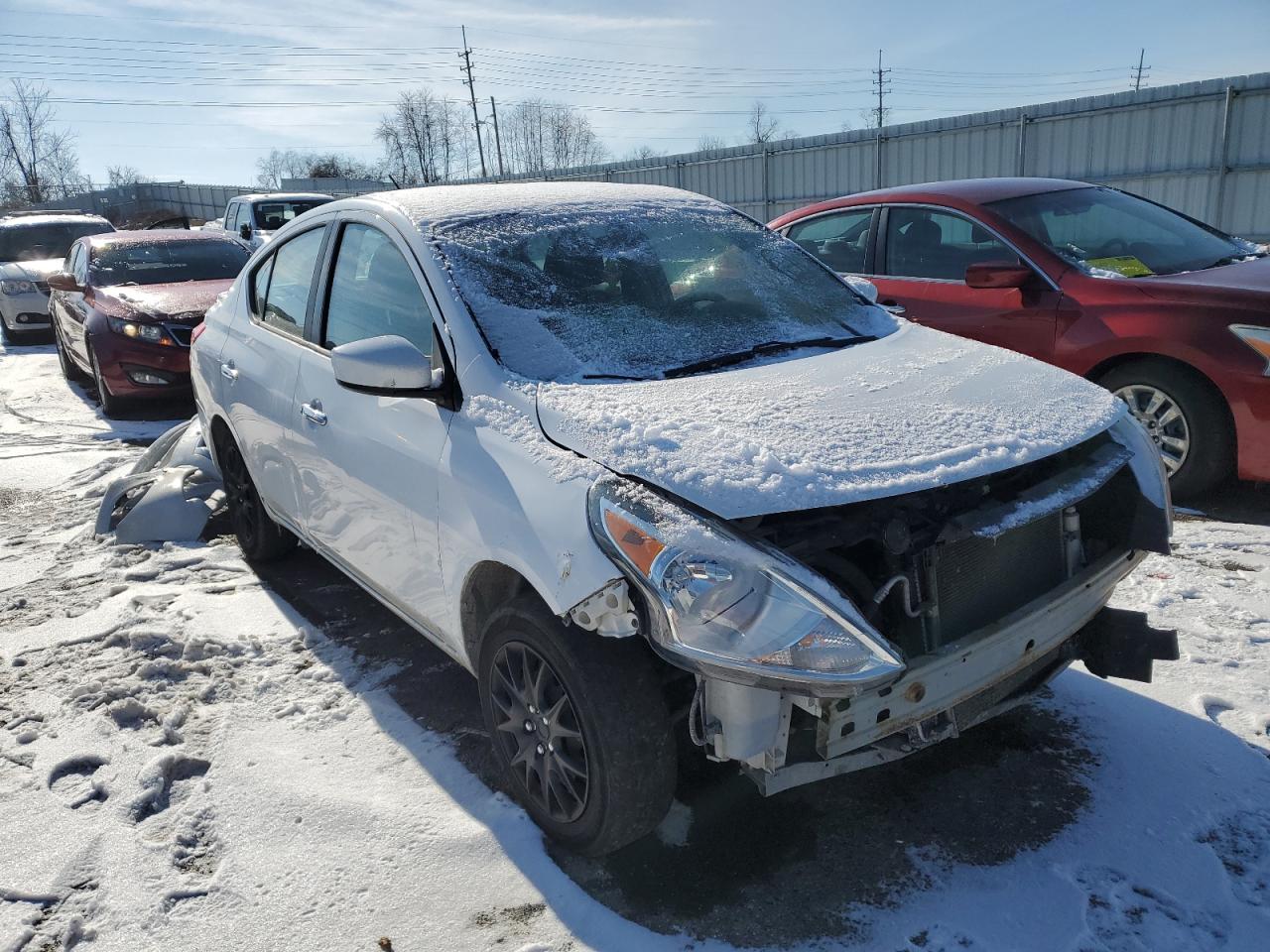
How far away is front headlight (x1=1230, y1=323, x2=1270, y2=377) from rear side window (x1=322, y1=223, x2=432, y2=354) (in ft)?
12.4

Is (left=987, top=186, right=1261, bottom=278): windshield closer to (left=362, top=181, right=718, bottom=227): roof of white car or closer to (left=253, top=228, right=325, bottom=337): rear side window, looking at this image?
(left=362, top=181, right=718, bottom=227): roof of white car

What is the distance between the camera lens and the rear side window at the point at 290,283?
12.3 ft

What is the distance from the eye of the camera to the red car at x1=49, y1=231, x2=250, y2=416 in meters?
8.02

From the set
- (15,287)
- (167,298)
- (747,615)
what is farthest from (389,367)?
(15,287)

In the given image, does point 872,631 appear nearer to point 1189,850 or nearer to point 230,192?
A: point 1189,850

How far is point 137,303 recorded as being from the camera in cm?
834

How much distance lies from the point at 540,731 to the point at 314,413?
157 cm

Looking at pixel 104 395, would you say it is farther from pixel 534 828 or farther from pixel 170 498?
pixel 534 828

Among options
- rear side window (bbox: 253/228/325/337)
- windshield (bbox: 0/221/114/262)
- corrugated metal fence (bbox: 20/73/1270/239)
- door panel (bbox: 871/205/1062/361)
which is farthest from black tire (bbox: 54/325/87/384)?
corrugated metal fence (bbox: 20/73/1270/239)

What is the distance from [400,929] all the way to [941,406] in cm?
190

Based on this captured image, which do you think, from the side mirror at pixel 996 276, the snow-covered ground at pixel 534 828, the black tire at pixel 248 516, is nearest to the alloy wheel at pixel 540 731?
the snow-covered ground at pixel 534 828

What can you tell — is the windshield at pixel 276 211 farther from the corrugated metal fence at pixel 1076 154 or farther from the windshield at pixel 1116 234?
the windshield at pixel 1116 234

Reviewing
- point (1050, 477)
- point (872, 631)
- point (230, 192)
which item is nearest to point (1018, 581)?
point (1050, 477)

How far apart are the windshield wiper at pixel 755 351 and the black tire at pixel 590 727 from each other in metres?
0.85
